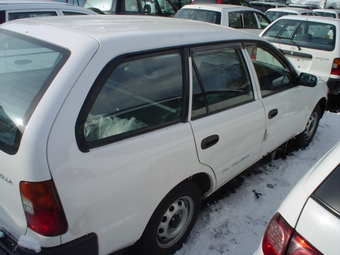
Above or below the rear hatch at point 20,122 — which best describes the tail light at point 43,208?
below

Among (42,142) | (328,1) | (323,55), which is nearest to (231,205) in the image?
(42,142)

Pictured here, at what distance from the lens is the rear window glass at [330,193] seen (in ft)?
4.89

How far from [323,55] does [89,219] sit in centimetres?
552

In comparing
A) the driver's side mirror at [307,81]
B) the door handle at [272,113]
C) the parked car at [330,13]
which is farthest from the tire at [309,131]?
the parked car at [330,13]

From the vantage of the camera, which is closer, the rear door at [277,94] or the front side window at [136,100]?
the front side window at [136,100]

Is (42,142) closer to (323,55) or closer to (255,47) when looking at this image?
(255,47)

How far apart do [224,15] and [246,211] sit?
5.84m

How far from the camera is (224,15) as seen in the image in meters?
7.82

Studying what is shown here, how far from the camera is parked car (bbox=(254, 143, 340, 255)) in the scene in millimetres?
1426

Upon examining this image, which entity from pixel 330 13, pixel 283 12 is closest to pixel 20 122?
pixel 283 12

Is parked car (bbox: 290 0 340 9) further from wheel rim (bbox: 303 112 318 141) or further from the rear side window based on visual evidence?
the rear side window

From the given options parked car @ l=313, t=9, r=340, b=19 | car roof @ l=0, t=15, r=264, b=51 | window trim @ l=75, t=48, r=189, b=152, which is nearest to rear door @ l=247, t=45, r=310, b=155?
car roof @ l=0, t=15, r=264, b=51

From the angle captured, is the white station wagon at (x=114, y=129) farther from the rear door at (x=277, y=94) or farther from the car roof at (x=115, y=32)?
the rear door at (x=277, y=94)

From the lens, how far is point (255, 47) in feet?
10.4
